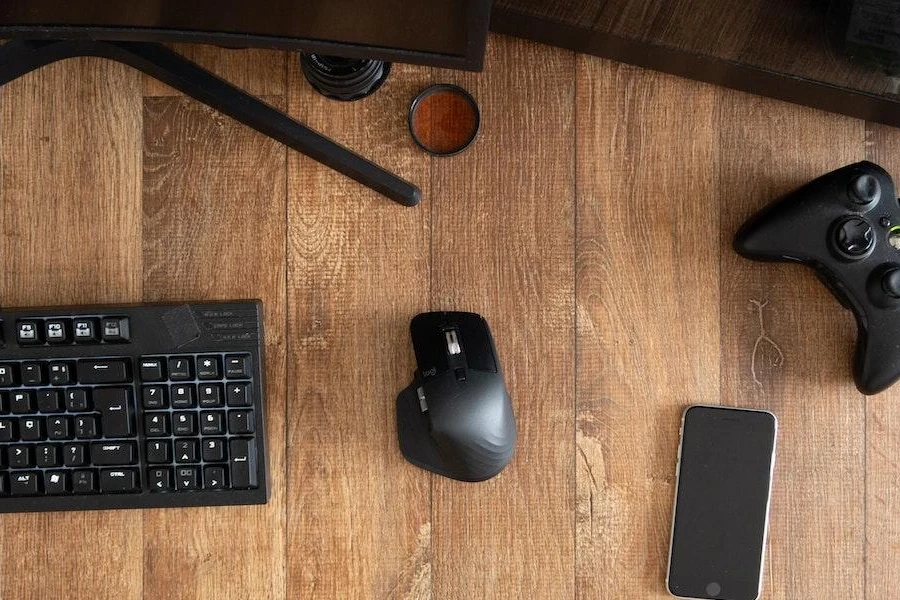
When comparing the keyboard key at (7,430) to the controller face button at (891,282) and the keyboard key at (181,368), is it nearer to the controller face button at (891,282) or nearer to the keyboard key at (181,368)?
the keyboard key at (181,368)

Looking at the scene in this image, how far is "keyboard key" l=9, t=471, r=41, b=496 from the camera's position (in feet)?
2.69

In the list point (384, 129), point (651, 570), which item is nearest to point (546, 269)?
point (384, 129)

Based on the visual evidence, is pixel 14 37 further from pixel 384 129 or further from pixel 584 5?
pixel 584 5

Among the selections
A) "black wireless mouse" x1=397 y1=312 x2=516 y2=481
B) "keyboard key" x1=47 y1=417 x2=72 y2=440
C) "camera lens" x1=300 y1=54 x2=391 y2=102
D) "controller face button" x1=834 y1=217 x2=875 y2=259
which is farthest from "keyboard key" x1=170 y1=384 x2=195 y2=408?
"controller face button" x1=834 y1=217 x2=875 y2=259

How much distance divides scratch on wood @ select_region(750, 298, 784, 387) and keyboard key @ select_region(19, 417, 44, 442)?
2.28 feet

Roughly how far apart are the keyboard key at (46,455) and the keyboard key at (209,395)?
0.48ft

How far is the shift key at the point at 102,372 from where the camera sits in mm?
812

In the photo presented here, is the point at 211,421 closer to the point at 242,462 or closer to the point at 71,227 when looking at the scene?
the point at 242,462

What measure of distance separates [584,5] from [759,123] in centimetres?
23

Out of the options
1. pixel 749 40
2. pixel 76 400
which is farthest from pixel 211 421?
pixel 749 40

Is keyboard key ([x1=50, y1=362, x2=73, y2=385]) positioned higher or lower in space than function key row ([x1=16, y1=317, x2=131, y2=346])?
lower

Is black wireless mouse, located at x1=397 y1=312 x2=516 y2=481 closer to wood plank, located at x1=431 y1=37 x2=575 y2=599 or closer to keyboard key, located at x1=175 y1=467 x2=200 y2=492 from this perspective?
wood plank, located at x1=431 y1=37 x2=575 y2=599

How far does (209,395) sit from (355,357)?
15cm

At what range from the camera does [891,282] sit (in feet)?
2.68
